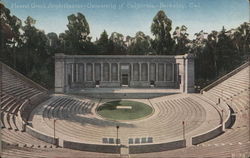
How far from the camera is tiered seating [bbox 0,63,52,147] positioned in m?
13.4

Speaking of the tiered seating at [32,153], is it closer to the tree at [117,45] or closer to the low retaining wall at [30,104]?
the low retaining wall at [30,104]

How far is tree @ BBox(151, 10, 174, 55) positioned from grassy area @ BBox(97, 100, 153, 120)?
17.0m

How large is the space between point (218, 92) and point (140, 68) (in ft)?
48.0

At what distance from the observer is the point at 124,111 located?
23.1m

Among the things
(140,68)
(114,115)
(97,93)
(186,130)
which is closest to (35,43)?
(97,93)

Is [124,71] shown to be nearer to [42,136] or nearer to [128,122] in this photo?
[128,122]

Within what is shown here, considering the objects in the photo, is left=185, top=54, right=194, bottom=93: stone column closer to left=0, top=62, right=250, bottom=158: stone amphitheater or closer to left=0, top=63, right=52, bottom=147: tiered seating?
left=0, top=62, right=250, bottom=158: stone amphitheater

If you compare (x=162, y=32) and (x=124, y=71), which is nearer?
(x=124, y=71)

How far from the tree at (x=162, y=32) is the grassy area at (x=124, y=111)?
1702 cm

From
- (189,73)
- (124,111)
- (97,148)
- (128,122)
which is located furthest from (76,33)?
(97,148)

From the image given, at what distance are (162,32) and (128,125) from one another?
26299 mm

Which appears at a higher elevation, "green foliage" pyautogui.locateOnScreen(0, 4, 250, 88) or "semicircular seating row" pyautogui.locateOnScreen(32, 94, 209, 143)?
"green foliage" pyautogui.locateOnScreen(0, 4, 250, 88)

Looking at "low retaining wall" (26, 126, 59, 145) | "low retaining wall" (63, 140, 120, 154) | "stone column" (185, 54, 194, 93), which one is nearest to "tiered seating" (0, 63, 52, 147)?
"low retaining wall" (26, 126, 59, 145)

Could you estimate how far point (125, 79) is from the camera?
3662 centimetres
